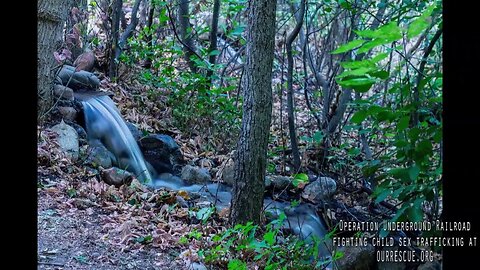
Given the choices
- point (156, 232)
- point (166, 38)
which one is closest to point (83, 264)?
point (156, 232)

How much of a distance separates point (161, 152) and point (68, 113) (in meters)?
1.19

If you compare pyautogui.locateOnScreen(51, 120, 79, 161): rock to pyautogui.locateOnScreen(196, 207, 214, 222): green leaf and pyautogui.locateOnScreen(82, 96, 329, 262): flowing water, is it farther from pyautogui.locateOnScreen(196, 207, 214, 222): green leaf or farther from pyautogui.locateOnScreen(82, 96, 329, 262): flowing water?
pyautogui.locateOnScreen(196, 207, 214, 222): green leaf

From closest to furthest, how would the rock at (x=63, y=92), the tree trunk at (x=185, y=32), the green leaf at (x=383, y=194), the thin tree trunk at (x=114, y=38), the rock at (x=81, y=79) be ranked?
1. the green leaf at (x=383, y=194)
2. the rock at (x=63, y=92)
3. the rock at (x=81, y=79)
4. the thin tree trunk at (x=114, y=38)
5. the tree trunk at (x=185, y=32)

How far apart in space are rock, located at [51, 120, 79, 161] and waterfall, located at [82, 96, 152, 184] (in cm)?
35

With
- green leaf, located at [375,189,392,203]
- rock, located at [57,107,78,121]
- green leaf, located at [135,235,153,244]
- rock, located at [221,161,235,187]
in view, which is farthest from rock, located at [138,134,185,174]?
green leaf, located at [375,189,392,203]

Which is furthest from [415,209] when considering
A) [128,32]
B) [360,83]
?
[128,32]

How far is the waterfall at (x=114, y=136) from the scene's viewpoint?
6512mm

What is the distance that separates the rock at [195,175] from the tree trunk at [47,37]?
1728 mm

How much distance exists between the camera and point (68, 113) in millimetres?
6492

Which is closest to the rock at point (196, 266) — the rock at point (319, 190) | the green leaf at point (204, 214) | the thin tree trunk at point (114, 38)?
the green leaf at point (204, 214)

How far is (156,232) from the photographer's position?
458 centimetres

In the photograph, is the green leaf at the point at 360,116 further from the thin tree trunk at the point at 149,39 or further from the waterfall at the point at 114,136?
the thin tree trunk at the point at 149,39

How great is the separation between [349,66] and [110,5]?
7125 millimetres

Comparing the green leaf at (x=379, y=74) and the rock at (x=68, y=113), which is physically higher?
the green leaf at (x=379, y=74)
